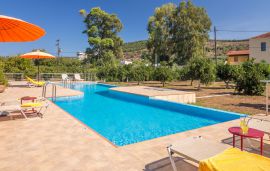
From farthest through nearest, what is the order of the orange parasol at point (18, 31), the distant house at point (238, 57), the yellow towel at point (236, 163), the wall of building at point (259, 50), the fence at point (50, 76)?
1. the distant house at point (238, 57)
2. the wall of building at point (259, 50)
3. the fence at point (50, 76)
4. the orange parasol at point (18, 31)
5. the yellow towel at point (236, 163)

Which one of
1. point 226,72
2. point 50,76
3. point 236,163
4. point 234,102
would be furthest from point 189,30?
point 236,163

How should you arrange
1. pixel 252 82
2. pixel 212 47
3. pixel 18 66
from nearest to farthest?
pixel 252 82 → pixel 18 66 → pixel 212 47

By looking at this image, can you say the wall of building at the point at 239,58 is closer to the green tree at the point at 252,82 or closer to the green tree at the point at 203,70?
the green tree at the point at 203,70

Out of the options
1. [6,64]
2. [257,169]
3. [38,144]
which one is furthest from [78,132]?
[6,64]

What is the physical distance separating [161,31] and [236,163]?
111 feet

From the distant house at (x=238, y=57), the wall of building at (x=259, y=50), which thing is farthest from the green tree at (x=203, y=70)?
the distant house at (x=238, y=57)

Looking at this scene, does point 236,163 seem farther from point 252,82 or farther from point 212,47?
point 212,47

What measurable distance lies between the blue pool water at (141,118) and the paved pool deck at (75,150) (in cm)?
147

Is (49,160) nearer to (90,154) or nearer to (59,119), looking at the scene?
(90,154)

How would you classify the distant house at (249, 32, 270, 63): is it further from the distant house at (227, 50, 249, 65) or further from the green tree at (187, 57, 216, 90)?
the green tree at (187, 57, 216, 90)

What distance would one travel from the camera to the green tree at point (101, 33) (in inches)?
1391

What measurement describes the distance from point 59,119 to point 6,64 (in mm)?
22548

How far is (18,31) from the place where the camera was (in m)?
4.51

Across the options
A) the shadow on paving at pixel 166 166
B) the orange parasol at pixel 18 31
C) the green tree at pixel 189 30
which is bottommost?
the shadow on paving at pixel 166 166
